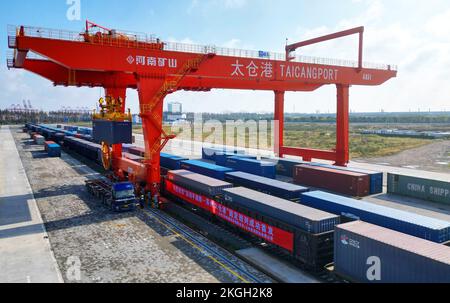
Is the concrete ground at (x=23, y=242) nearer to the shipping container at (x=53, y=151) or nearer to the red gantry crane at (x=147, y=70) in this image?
the red gantry crane at (x=147, y=70)

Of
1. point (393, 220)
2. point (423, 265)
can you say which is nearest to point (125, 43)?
point (393, 220)

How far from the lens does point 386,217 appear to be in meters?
14.9

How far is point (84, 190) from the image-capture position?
104 feet

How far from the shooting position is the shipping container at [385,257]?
34.0 feet

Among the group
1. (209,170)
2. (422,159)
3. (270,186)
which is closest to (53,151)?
(209,170)

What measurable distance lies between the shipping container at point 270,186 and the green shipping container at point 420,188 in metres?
13.7

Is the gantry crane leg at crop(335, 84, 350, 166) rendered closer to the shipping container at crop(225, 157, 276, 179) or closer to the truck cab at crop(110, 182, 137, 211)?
the shipping container at crop(225, 157, 276, 179)

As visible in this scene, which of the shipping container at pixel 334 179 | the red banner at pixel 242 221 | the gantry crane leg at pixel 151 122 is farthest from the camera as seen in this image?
the shipping container at pixel 334 179

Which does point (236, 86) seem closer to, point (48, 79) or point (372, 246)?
point (48, 79)

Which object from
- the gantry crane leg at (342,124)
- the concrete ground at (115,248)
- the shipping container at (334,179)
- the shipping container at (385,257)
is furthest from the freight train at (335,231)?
the gantry crane leg at (342,124)

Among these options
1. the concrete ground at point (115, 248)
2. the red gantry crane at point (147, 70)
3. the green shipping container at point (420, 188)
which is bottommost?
the concrete ground at point (115, 248)

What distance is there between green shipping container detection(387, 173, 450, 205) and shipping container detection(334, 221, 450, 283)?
1824cm

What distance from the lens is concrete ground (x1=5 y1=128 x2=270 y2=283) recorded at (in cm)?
1452

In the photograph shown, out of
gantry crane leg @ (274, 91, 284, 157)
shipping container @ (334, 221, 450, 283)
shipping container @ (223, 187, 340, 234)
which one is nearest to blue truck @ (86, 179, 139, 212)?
shipping container @ (223, 187, 340, 234)
